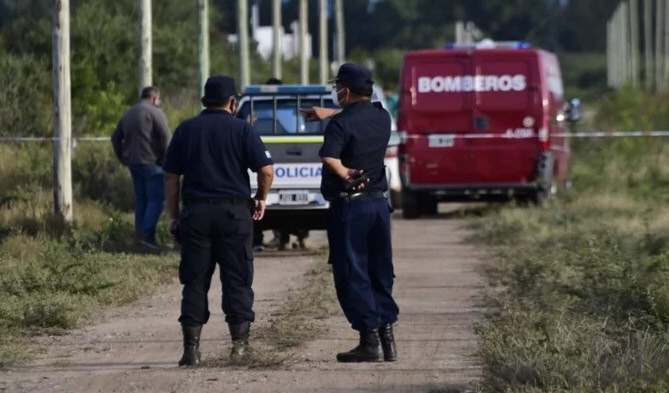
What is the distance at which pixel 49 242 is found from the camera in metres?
17.5

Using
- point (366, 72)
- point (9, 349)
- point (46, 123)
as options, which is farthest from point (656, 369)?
point (46, 123)

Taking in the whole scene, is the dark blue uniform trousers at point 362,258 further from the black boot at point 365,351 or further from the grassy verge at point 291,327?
the grassy verge at point 291,327

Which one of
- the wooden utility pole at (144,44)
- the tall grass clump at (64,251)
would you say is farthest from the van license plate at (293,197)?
the wooden utility pole at (144,44)

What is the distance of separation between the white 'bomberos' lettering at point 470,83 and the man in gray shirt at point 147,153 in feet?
20.1

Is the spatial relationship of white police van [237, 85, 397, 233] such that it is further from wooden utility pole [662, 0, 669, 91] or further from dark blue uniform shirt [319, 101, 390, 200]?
wooden utility pole [662, 0, 669, 91]

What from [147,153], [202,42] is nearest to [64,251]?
[147,153]

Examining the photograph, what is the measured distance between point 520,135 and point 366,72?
13724mm

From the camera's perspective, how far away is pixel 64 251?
16.4 metres

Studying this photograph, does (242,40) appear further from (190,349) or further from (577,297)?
(190,349)

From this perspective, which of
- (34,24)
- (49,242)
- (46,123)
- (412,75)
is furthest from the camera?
(34,24)

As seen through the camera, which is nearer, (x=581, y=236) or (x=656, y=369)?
(x=656, y=369)

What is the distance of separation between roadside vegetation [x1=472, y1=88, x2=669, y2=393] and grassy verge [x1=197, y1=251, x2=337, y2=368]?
1.23 meters

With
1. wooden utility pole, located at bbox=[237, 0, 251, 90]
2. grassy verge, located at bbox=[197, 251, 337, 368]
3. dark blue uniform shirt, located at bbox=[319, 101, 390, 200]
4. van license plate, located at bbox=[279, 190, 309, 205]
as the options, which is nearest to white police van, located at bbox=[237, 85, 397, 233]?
van license plate, located at bbox=[279, 190, 309, 205]

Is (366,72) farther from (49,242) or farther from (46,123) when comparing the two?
(46,123)
